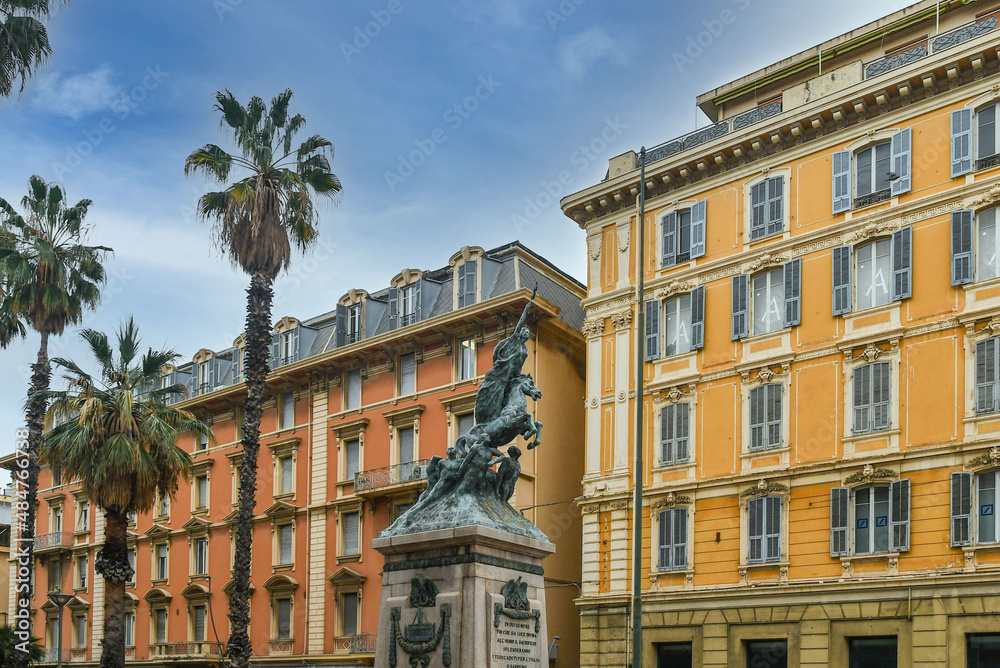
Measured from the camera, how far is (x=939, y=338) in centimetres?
2933

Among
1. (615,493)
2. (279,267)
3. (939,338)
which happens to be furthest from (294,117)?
(939,338)

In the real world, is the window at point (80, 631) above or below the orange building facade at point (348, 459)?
below

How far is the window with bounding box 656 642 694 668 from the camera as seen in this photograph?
1303 inches

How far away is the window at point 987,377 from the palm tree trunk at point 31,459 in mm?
24575

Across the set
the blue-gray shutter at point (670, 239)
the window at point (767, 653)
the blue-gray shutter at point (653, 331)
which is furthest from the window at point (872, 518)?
the blue-gray shutter at point (670, 239)

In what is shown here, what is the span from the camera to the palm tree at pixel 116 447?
31.6 meters

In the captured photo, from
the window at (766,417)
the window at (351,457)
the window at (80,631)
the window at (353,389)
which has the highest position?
the window at (353,389)

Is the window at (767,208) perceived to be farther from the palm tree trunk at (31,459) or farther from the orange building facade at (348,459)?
the palm tree trunk at (31,459)

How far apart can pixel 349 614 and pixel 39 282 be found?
15.5m

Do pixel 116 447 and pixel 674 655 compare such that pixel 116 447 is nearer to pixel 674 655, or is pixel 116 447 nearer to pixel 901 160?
pixel 674 655

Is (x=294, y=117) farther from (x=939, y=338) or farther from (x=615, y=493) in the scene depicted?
(x=939, y=338)

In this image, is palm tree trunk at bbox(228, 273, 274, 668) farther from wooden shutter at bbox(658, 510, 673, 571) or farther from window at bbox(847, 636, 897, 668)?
window at bbox(847, 636, 897, 668)

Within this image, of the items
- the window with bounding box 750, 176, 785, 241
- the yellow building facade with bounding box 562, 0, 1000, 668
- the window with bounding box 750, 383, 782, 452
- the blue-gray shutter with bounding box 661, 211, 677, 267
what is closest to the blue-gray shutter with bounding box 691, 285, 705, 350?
the yellow building facade with bounding box 562, 0, 1000, 668

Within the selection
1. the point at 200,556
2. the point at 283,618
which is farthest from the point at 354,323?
the point at 200,556
